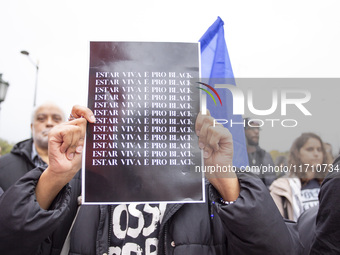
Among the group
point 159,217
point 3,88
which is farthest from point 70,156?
point 3,88

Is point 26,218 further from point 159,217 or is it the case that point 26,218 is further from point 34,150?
point 34,150

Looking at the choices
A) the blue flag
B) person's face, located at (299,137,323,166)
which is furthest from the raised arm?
person's face, located at (299,137,323,166)

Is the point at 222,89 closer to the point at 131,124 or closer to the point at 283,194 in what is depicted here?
the point at 131,124

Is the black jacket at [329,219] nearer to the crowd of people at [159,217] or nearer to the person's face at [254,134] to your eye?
the crowd of people at [159,217]

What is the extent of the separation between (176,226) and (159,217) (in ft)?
0.36

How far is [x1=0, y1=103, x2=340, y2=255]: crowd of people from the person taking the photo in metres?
1.26

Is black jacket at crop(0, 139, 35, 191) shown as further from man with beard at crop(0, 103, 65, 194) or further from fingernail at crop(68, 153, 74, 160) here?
fingernail at crop(68, 153, 74, 160)

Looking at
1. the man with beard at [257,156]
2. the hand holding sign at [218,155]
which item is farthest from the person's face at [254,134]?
the hand holding sign at [218,155]

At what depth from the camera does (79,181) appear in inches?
63.4

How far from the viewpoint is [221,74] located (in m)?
1.96

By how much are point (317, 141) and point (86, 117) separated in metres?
1.97

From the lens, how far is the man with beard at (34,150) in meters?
2.79

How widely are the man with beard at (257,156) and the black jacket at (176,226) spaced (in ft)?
1.12

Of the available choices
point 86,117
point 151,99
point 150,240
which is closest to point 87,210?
point 150,240
